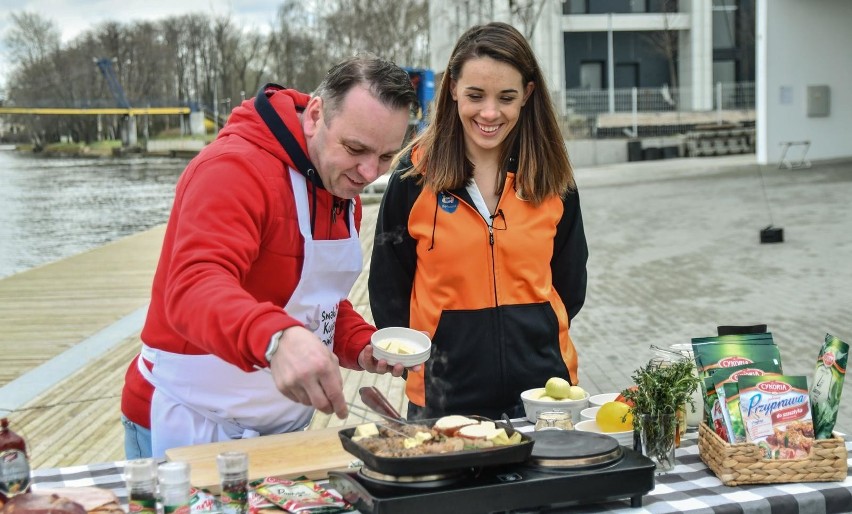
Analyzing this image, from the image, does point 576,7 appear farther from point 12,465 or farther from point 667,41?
point 12,465

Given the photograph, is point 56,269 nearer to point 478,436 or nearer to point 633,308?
point 633,308

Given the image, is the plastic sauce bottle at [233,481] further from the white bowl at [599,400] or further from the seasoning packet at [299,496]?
the white bowl at [599,400]

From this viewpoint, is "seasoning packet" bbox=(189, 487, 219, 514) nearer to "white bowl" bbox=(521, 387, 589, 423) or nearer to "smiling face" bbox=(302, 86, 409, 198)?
"smiling face" bbox=(302, 86, 409, 198)

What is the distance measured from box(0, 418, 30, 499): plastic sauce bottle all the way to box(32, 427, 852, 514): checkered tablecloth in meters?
0.34

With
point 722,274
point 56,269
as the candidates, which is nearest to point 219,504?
point 722,274

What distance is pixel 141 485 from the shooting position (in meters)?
1.98

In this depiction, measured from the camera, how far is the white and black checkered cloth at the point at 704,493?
7.31 feet

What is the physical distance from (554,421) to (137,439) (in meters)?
1.15

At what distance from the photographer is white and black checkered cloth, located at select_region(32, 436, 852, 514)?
7.31ft

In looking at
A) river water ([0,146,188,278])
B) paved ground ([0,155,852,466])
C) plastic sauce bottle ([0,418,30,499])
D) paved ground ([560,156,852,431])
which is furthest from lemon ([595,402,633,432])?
river water ([0,146,188,278])

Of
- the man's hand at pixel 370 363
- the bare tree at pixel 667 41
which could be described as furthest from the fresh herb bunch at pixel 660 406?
the bare tree at pixel 667 41

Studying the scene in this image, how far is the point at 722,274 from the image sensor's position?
11.4 meters

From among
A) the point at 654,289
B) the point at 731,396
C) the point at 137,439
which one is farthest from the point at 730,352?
the point at 654,289

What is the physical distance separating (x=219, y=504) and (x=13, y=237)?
2359 cm
